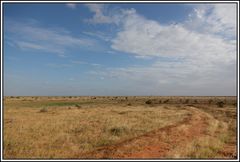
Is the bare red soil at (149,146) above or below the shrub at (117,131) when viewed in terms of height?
below

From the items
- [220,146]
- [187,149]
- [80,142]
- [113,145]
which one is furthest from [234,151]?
[80,142]

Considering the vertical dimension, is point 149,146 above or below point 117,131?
below

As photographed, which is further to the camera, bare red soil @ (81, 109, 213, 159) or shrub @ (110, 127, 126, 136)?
shrub @ (110, 127, 126, 136)

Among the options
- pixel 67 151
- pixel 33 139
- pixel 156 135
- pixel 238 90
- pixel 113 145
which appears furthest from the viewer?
pixel 156 135

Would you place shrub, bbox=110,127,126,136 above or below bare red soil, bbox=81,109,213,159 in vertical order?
above

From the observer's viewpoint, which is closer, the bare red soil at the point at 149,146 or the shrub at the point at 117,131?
the bare red soil at the point at 149,146

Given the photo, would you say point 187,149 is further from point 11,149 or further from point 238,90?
point 11,149

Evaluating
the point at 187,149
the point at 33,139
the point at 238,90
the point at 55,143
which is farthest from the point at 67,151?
the point at 238,90

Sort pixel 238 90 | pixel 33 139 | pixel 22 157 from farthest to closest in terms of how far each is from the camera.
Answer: pixel 33 139 → pixel 22 157 → pixel 238 90

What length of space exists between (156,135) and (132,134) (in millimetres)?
1630

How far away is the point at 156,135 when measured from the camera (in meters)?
18.4

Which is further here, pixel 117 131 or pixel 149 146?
pixel 117 131

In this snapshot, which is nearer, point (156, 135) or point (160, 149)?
point (160, 149)

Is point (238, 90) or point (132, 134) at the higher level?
point (238, 90)
